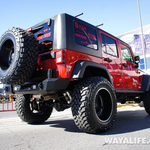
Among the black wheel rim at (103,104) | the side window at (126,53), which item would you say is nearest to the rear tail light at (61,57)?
the black wheel rim at (103,104)

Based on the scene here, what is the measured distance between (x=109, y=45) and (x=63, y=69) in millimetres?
1944

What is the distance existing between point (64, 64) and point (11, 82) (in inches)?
41.0

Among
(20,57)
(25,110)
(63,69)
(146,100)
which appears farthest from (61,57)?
(146,100)

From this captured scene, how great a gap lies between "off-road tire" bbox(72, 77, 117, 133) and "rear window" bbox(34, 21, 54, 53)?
1000 mm

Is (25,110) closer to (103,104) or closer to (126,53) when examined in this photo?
(103,104)

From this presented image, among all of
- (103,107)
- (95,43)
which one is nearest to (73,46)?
(95,43)

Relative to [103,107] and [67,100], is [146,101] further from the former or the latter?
[67,100]

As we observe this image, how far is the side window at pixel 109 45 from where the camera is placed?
4.12 metres

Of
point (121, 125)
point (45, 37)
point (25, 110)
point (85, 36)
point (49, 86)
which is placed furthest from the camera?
point (25, 110)

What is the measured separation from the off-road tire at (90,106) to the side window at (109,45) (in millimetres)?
1232

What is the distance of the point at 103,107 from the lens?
→ 134 inches

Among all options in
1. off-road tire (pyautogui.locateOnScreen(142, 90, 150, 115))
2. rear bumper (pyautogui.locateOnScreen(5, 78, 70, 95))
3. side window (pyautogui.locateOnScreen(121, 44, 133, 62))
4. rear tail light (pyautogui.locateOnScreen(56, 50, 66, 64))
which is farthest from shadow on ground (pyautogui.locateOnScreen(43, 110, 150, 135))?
side window (pyautogui.locateOnScreen(121, 44, 133, 62))

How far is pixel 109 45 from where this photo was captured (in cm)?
435

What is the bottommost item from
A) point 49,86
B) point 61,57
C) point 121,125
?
point 121,125
